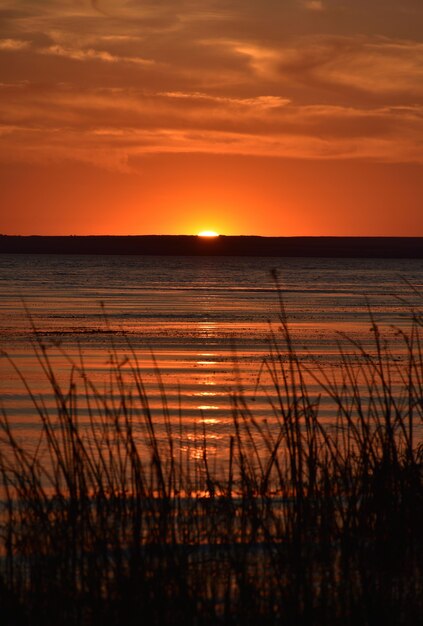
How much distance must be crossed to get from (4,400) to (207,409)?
2.21 m

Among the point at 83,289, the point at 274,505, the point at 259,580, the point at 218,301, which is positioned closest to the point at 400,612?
the point at 259,580

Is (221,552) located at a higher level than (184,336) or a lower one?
lower

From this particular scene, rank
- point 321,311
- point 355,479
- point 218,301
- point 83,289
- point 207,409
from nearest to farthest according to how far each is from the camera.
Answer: point 355,479 < point 207,409 < point 321,311 < point 218,301 < point 83,289

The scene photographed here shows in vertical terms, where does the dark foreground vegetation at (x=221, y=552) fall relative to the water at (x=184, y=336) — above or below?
below

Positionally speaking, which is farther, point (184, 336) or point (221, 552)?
point (184, 336)

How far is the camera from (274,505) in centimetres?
680

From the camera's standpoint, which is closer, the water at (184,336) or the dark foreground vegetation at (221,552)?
the dark foreground vegetation at (221,552)

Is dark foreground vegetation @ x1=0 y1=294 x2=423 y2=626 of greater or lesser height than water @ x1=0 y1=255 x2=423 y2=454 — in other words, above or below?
below

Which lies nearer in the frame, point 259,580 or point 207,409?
point 259,580

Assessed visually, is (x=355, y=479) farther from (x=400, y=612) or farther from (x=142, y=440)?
(x=142, y=440)

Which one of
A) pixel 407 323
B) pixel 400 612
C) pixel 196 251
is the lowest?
pixel 400 612

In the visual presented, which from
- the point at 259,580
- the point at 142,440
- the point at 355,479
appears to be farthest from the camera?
the point at 142,440

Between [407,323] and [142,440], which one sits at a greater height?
[407,323]

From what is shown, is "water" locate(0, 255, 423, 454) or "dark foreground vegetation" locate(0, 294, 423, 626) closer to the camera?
"dark foreground vegetation" locate(0, 294, 423, 626)
